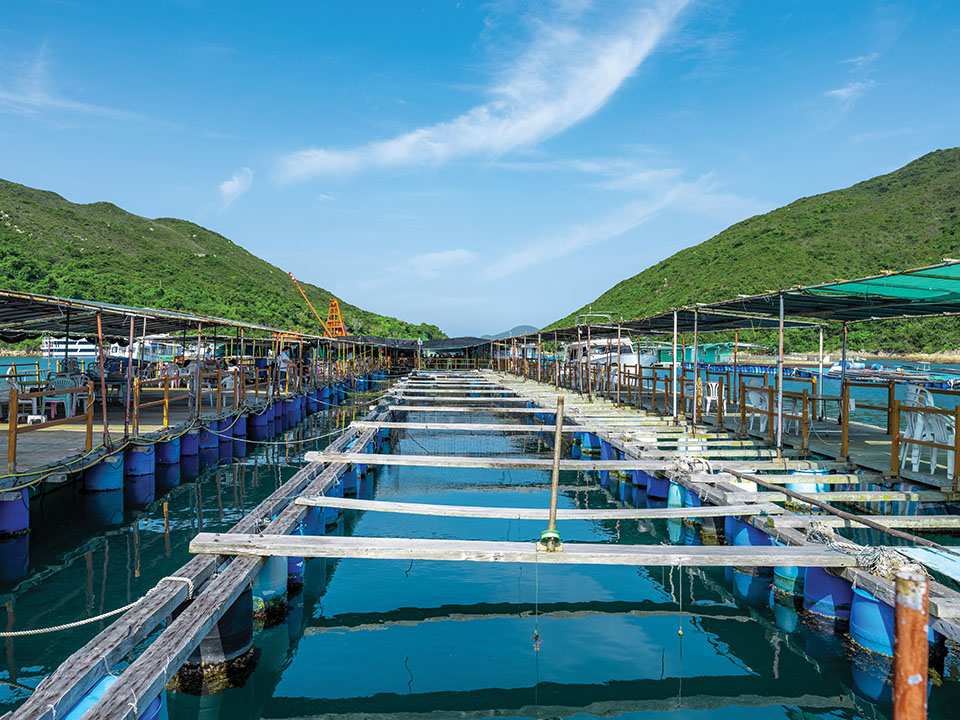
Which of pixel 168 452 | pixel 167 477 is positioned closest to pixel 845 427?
pixel 167 477

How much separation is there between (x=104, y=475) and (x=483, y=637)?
8.04 meters

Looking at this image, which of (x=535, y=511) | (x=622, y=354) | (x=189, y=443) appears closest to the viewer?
(x=535, y=511)

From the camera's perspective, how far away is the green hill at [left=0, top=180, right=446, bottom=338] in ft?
182

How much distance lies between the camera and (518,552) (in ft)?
16.2

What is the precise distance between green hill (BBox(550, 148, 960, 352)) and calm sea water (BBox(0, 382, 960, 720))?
47223 mm

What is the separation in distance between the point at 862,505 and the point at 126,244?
9328cm

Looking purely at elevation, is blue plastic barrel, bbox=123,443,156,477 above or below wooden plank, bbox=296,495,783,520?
below

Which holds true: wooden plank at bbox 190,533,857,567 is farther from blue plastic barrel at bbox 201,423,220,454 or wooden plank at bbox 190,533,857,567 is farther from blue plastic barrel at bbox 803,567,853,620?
blue plastic barrel at bbox 201,423,220,454

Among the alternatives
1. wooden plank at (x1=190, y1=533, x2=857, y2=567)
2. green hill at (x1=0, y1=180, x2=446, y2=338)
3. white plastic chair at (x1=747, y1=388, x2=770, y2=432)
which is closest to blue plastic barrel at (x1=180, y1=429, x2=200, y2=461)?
wooden plank at (x1=190, y1=533, x2=857, y2=567)

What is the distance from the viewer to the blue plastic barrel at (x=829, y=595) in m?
5.37

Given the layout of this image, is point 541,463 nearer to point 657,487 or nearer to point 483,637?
point 657,487

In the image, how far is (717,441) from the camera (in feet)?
37.4

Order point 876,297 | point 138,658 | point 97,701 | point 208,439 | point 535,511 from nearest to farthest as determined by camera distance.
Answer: point 97,701 → point 138,658 → point 535,511 → point 876,297 → point 208,439

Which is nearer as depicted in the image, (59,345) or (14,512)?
(14,512)
